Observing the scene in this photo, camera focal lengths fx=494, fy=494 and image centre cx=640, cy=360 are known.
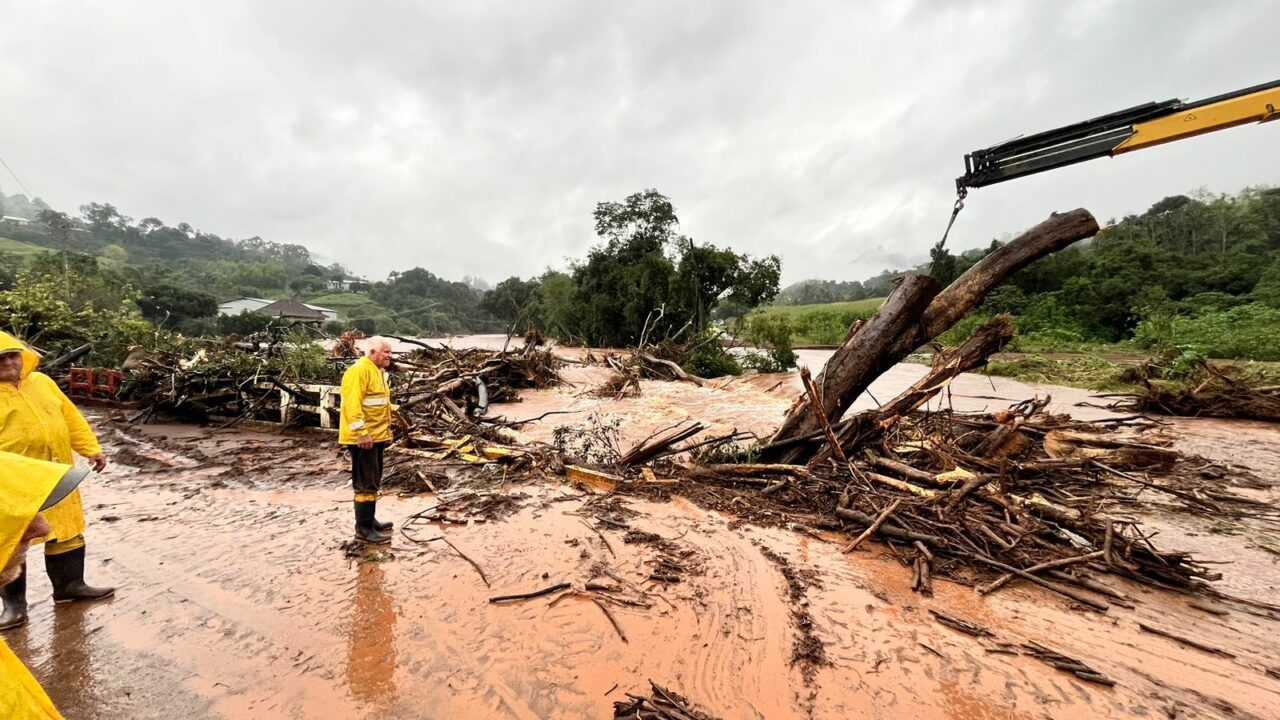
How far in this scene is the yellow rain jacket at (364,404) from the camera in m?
4.48

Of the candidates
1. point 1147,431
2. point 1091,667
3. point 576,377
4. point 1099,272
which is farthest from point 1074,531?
point 1099,272

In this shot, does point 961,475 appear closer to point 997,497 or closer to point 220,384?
point 997,497

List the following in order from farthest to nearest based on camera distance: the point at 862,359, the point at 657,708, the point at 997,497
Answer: the point at 862,359
the point at 997,497
the point at 657,708

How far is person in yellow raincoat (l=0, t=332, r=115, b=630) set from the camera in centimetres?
308

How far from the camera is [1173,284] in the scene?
83.0 feet

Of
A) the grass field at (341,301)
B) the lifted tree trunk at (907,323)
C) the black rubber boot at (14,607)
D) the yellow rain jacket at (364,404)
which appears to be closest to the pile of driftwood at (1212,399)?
the lifted tree trunk at (907,323)

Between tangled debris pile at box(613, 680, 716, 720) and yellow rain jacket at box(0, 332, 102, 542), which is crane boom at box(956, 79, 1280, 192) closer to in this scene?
tangled debris pile at box(613, 680, 716, 720)

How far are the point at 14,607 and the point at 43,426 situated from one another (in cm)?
128

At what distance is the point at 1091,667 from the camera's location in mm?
2871

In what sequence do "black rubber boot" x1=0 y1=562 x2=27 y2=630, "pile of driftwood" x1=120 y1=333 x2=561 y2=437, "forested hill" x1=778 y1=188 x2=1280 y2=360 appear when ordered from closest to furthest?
"black rubber boot" x1=0 y1=562 x2=27 y2=630, "pile of driftwood" x1=120 y1=333 x2=561 y2=437, "forested hill" x1=778 y1=188 x2=1280 y2=360

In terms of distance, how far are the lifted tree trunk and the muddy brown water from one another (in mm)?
1590

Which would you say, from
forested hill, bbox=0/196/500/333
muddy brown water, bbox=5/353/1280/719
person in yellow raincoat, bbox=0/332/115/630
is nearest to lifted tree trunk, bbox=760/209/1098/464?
muddy brown water, bbox=5/353/1280/719

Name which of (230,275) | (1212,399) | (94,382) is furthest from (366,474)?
(230,275)

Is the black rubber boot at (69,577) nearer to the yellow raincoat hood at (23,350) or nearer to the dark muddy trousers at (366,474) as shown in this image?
the yellow raincoat hood at (23,350)
